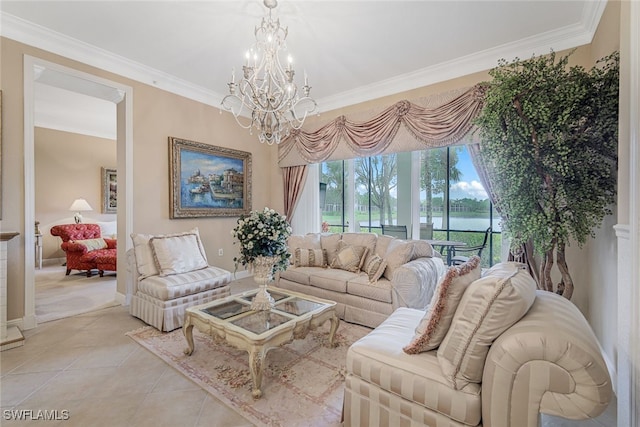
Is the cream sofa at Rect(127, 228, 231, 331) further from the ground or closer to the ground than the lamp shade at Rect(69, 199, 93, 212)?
closer to the ground

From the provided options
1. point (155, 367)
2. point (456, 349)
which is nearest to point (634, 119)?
point (456, 349)

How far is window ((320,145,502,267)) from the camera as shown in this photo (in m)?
3.69

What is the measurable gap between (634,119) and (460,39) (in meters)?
2.17

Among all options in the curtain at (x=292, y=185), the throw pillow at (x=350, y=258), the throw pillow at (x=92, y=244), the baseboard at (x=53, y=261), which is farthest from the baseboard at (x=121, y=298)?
the baseboard at (x=53, y=261)

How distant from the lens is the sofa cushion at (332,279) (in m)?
3.14

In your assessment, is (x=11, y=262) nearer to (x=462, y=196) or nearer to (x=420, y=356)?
(x=420, y=356)

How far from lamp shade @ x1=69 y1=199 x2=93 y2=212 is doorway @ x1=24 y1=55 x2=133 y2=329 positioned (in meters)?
3.66

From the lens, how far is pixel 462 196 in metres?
3.77

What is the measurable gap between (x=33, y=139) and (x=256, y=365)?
334 centimetres

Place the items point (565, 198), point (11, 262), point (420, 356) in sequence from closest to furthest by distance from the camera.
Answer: point (420, 356) < point (565, 198) < point (11, 262)

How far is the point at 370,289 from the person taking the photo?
293cm

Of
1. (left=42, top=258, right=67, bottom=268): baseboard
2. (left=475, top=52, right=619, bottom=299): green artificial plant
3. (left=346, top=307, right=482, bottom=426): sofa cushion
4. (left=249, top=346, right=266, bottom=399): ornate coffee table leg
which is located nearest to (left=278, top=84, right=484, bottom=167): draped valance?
(left=475, top=52, right=619, bottom=299): green artificial plant

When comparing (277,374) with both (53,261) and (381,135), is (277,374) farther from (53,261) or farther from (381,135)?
(53,261)

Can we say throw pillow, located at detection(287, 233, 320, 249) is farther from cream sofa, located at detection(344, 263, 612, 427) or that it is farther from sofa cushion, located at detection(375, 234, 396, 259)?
cream sofa, located at detection(344, 263, 612, 427)
